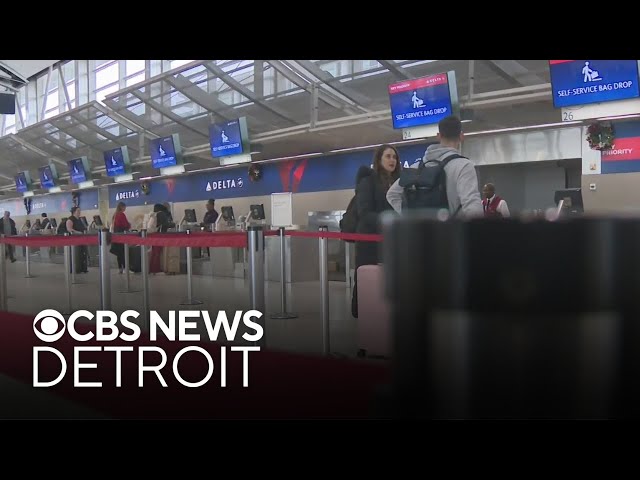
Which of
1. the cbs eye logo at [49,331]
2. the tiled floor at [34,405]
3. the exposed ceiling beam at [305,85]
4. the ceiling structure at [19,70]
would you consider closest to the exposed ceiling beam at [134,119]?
the ceiling structure at [19,70]

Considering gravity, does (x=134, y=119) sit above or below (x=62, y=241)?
above

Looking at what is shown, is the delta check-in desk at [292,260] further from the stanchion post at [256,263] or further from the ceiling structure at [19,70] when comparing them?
the ceiling structure at [19,70]

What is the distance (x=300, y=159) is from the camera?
43.8 ft

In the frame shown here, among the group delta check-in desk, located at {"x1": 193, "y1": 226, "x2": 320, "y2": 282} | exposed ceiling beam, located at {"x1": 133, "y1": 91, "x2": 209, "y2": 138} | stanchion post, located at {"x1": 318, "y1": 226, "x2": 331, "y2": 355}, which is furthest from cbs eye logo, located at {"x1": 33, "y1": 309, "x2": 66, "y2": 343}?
exposed ceiling beam, located at {"x1": 133, "y1": 91, "x2": 209, "y2": 138}

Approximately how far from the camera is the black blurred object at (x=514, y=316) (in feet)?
3.93

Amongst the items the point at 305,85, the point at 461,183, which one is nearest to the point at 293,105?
the point at 305,85

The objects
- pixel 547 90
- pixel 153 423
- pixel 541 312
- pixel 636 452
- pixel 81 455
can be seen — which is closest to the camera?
pixel 541 312

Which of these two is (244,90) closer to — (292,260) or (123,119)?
(292,260)

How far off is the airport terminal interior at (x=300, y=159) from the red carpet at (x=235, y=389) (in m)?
0.72

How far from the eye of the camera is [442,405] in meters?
1.29

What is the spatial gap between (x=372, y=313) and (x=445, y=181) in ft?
3.18
